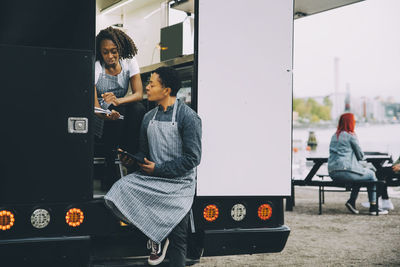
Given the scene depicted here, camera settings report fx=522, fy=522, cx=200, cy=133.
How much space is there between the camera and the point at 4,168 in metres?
2.74

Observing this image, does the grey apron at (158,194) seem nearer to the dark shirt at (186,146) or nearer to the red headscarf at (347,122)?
the dark shirt at (186,146)

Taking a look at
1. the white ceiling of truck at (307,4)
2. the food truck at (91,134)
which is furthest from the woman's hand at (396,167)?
the food truck at (91,134)

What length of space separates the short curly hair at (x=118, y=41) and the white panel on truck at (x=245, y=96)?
1.13m

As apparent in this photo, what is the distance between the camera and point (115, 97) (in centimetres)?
386

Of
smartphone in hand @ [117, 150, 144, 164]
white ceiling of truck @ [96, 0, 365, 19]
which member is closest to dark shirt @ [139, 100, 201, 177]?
smartphone in hand @ [117, 150, 144, 164]

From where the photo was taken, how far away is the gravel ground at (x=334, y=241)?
5.10 meters

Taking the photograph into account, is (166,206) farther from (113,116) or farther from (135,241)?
(113,116)

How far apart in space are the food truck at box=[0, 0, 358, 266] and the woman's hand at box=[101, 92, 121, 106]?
0.78m

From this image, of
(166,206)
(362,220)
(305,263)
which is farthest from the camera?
(362,220)

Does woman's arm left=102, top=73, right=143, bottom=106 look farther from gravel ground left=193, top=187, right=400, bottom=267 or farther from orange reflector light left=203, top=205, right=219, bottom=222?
gravel ground left=193, top=187, right=400, bottom=267

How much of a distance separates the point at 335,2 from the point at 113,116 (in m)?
2.84

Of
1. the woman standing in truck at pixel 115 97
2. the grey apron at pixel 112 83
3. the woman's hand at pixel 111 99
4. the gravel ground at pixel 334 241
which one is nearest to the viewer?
the woman standing in truck at pixel 115 97

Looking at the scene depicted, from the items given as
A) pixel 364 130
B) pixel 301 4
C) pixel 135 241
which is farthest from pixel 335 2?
pixel 364 130

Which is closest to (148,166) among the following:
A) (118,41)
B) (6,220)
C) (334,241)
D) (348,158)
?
(6,220)
